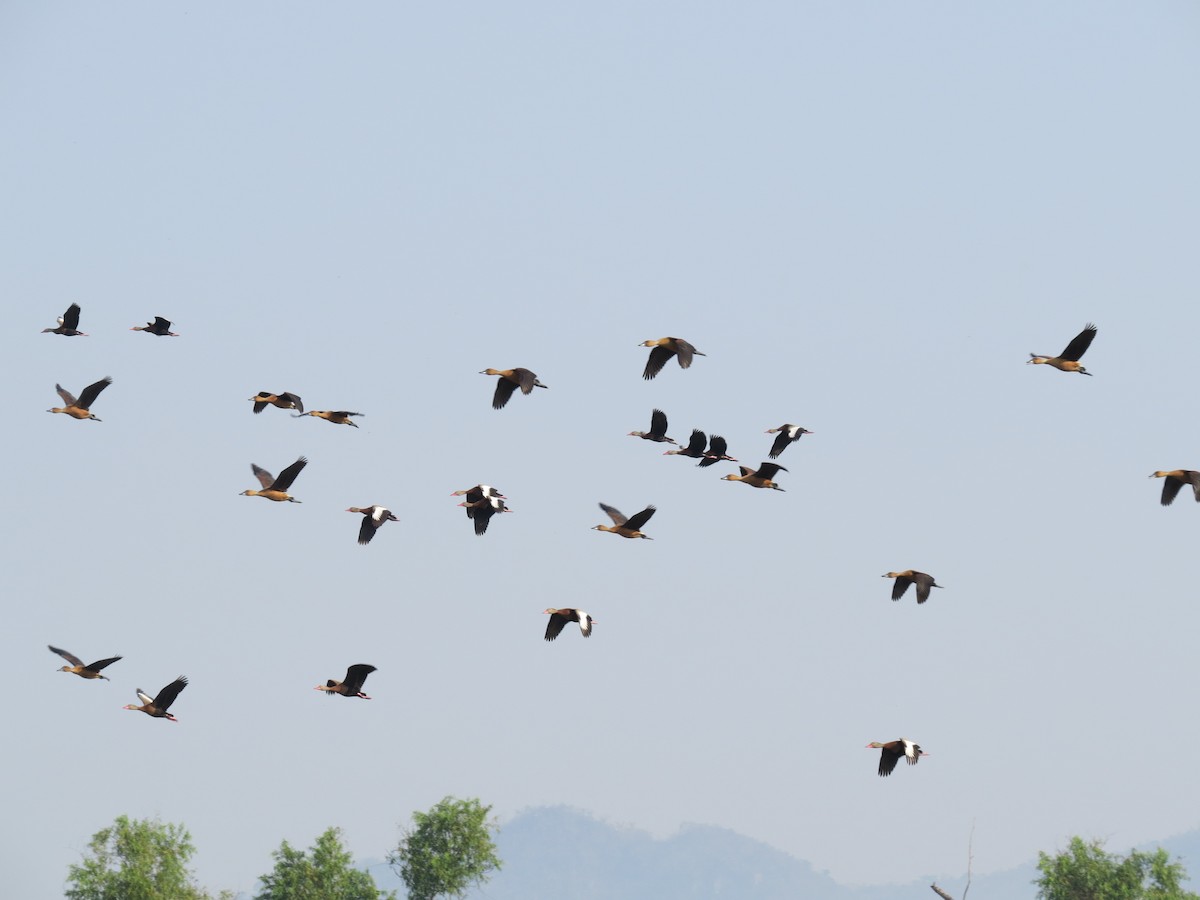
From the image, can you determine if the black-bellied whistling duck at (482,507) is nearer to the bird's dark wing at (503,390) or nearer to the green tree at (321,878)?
the bird's dark wing at (503,390)

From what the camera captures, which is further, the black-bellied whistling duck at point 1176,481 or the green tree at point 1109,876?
the green tree at point 1109,876

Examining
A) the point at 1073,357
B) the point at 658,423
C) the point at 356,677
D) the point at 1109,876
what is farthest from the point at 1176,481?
the point at 1109,876

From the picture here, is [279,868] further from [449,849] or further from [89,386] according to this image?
[89,386]

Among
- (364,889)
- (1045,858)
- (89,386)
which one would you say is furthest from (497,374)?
(1045,858)

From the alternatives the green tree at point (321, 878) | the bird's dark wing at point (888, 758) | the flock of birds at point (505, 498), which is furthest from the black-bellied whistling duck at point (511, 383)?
the green tree at point (321, 878)

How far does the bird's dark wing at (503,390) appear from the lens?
3762 centimetres

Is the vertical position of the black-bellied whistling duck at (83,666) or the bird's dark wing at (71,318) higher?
the bird's dark wing at (71,318)

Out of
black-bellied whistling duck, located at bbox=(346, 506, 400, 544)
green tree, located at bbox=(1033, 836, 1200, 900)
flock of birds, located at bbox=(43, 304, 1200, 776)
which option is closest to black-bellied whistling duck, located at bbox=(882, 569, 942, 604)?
flock of birds, located at bbox=(43, 304, 1200, 776)

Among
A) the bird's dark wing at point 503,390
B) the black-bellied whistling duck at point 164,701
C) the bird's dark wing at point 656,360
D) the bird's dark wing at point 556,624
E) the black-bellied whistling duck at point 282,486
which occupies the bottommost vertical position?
the black-bellied whistling duck at point 164,701

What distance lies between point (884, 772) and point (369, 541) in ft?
35.4

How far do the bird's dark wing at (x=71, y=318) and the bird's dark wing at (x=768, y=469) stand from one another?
1550cm

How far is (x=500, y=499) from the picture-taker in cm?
3788

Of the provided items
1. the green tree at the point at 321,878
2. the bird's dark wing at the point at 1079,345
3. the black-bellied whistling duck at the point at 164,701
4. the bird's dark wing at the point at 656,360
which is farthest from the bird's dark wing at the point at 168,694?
the green tree at the point at 321,878

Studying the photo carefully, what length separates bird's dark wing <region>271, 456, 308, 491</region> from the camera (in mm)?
38406
